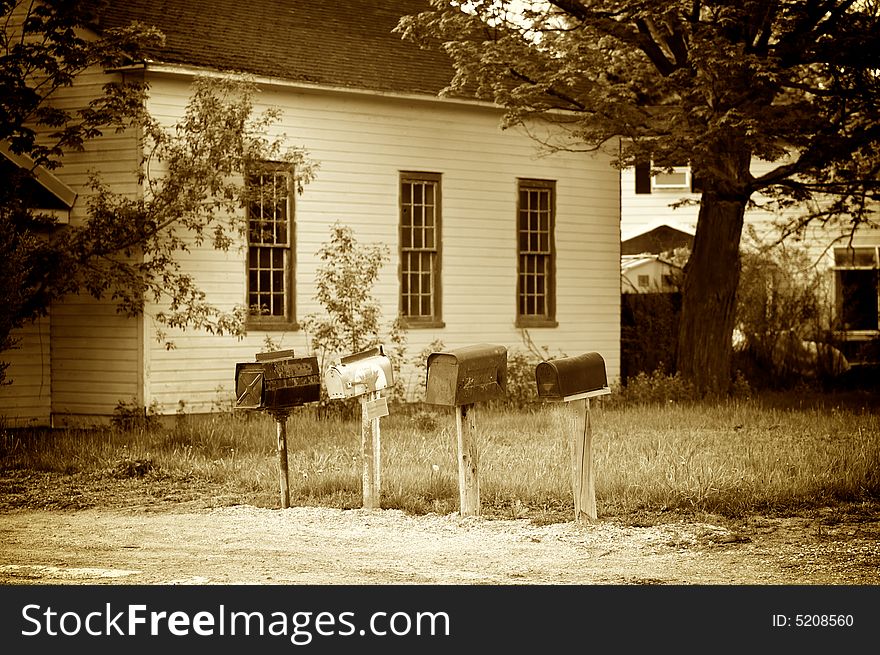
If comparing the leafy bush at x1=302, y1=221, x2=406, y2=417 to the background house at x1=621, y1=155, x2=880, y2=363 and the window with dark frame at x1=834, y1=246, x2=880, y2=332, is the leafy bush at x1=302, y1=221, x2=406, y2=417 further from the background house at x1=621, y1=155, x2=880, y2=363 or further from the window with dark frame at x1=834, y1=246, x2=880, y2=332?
the window with dark frame at x1=834, y1=246, x2=880, y2=332

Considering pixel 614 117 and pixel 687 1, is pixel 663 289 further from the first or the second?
pixel 687 1

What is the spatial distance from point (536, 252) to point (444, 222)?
2101mm

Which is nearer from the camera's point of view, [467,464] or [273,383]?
[467,464]

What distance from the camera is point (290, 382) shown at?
35.7 ft

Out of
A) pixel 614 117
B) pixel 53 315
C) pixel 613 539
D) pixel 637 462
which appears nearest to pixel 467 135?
pixel 614 117

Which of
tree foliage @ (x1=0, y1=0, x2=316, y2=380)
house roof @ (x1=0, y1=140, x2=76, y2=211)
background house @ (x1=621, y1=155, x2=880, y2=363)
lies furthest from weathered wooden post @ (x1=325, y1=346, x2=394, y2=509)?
background house @ (x1=621, y1=155, x2=880, y2=363)

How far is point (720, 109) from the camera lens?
18.4 metres

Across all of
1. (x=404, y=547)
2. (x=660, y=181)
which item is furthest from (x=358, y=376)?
(x=660, y=181)

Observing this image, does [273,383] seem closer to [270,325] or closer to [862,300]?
[270,325]

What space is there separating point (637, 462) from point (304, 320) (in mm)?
7196

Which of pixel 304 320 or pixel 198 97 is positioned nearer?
pixel 198 97

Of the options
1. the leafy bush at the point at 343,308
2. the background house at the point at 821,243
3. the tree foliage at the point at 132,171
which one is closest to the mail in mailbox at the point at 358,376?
the tree foliage at the point at 132,171

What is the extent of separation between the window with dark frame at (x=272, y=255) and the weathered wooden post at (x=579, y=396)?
338 inches

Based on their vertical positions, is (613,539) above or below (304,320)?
below
